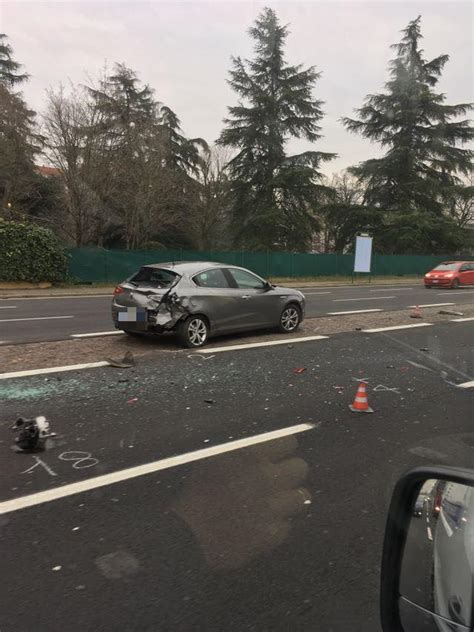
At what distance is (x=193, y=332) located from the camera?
8.85 meters

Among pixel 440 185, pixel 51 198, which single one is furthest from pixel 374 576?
pixel 440 185

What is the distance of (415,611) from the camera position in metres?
1.39

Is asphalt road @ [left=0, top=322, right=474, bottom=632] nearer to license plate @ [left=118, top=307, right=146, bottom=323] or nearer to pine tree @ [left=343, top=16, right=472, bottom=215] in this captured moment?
license plate @ [left=118, top=307, right=146, bottom=323]

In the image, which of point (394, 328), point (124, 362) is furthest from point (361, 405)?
point (394, 328)

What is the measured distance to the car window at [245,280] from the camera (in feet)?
32.0

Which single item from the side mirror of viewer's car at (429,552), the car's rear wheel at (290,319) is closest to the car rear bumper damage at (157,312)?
the car's rear wheel at (290,319)

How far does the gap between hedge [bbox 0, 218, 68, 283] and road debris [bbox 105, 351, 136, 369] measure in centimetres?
1598

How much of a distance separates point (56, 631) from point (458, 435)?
13.1ft

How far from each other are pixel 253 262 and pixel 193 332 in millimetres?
23970

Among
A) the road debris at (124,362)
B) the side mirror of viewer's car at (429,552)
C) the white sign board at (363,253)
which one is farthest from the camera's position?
Answer: the white sign board at (363,253)

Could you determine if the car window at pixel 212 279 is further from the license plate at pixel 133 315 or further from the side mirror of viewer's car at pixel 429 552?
the side mirror of viewer's car at pixel 429 552

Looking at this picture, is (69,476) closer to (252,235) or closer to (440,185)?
(252,235)

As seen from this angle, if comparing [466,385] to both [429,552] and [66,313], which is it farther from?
[66,313]

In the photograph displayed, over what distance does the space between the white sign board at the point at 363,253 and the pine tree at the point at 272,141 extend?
7556 millimetres
